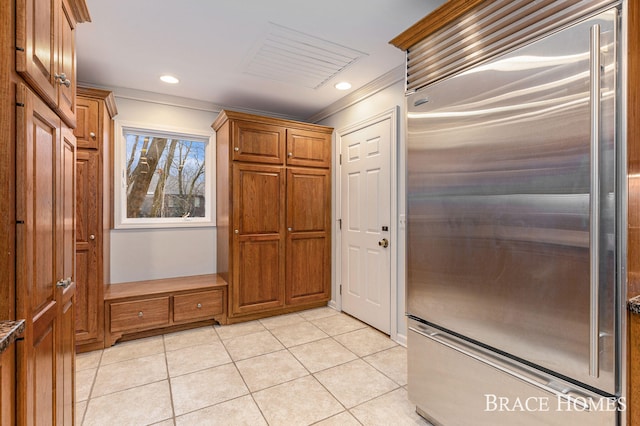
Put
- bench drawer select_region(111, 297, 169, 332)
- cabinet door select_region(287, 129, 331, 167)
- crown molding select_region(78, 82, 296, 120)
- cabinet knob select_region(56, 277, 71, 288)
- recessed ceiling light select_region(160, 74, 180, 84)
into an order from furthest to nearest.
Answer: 1. cabinet door select_region(287, 129, 331, 167)
2. crown molding select_region(78, 82, 296, 120)
3. recessed ceiling light select_region(160, 74, 180, 84)
4. bench drawer select_region(111, 297, 169, 332)
5. cabinet knob select_region(56, 277, 71, 288)

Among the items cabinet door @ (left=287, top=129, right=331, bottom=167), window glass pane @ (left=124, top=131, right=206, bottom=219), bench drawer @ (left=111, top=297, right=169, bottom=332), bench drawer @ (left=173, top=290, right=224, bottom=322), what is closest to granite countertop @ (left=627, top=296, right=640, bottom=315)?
cabinet door @ (left=287, top=129, right=331, bottom=167)

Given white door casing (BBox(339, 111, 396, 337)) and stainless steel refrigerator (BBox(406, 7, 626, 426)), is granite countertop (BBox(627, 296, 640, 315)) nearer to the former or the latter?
stainless steel refrigerator (BBox(406, 7, 626, 426))

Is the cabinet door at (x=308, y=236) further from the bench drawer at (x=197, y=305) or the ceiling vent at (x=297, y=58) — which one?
the ceiling vent at (x=297, y=58)

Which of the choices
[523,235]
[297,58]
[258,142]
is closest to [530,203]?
[523,235]

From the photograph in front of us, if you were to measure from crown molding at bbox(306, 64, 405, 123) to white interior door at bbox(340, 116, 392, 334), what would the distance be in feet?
1.05

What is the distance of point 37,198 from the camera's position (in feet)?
3.32

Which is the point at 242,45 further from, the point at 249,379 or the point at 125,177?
the point at 249,379

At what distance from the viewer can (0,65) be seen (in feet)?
2.77

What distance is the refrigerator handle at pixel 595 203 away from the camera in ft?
3.51

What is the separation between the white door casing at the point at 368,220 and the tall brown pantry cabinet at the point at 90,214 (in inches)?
92.2

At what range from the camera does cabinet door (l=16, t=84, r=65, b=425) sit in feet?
2.97

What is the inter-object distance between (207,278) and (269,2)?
275cm

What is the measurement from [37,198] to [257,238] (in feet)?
7.67

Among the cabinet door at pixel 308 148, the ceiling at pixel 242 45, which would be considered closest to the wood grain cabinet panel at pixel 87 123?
the ceiling at pixel 242 45
